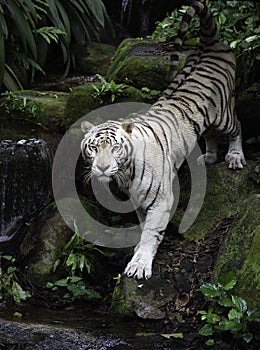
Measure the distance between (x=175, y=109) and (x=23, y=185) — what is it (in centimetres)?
177

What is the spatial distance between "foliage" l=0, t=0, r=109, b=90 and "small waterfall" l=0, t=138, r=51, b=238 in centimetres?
203

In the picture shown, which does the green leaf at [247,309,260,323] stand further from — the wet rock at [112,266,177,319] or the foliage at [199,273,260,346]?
the wet rock at [112,266,177,319]

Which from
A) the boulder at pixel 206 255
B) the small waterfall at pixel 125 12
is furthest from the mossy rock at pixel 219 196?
the small waterfall at pixel 125 12

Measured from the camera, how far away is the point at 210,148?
550 centimetres

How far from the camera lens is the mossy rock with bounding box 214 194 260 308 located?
372 centimetres

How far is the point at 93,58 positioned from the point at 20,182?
4.71 m

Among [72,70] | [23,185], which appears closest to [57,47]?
[72,70]

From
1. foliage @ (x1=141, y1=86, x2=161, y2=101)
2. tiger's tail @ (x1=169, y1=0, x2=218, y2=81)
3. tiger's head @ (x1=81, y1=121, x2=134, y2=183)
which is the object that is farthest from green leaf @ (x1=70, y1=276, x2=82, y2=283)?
foliage @ (x1=141, y1=86, x2=161, y2=101)

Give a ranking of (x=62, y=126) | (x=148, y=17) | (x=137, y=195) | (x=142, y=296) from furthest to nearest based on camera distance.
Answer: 1. (x=148, y=17)
2. (x=62, y=126)
3. (x=137, y=195)
4. (x=142, y=296)

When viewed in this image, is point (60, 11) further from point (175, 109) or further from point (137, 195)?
point (137, 195)

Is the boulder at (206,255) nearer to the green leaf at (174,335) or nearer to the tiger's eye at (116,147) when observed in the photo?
the green leaf at (174,335)

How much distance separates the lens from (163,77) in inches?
249

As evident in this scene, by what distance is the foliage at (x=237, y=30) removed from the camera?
5.78m

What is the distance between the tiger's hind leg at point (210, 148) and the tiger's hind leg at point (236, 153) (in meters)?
0.18
